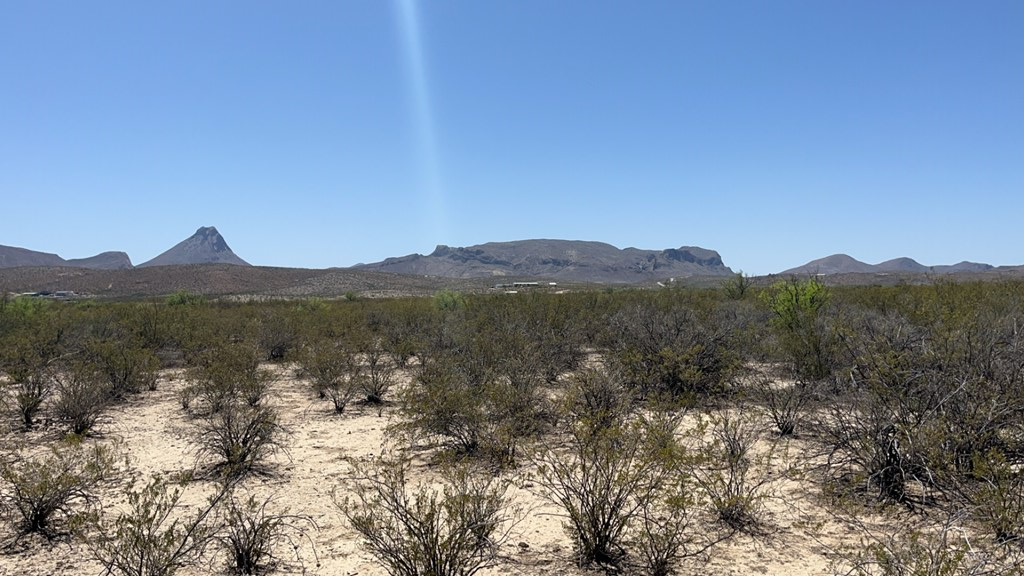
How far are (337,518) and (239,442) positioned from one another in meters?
2.73

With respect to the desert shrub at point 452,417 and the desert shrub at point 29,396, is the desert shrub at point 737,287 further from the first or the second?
the desert shrub at point 29,396

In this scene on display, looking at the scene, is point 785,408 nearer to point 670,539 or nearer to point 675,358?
point 675,358

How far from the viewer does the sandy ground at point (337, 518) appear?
16.0 feet

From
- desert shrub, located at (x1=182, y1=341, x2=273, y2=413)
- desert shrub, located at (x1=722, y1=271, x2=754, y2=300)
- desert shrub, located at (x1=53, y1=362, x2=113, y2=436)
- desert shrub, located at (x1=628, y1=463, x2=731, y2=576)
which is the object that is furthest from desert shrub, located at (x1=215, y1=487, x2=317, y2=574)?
desert shrub, located at (x1=722, y1=271, x2=754, y2=300)

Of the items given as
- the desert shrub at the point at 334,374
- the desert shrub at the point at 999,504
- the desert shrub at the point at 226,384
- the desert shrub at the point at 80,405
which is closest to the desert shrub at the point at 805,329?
the desert shrub at the point at 999,504

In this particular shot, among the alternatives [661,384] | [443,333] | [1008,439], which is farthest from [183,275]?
[1008,439]

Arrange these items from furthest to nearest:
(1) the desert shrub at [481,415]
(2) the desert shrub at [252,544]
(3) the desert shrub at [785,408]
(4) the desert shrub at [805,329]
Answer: (4) the desert shrub at [805,329], (3) the desert shrub at [785,408], (1) the desert shrub at [481,415], (2) the desert shrub at [252,544]

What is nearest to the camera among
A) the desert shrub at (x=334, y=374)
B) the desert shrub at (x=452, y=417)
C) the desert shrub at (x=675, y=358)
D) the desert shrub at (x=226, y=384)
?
the desert shrub at (x=452, y=417)

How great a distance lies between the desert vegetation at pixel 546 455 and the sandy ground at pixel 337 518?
38mm

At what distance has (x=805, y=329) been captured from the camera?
12.5 m

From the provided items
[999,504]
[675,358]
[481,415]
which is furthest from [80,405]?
[999,504]

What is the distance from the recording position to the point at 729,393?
1078 centimetres

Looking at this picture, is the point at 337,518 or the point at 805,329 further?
the point at 805,329

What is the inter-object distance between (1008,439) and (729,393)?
4759mm
